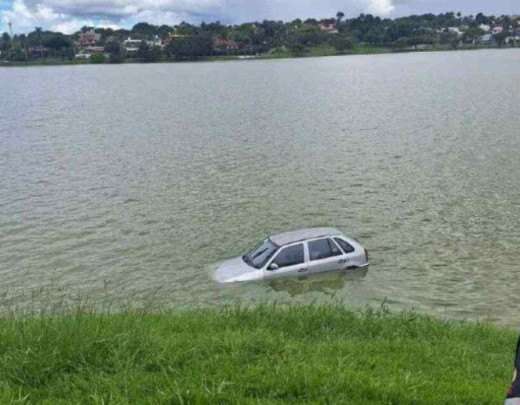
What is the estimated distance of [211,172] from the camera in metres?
35.7

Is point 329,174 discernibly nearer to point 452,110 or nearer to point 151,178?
point 151,178

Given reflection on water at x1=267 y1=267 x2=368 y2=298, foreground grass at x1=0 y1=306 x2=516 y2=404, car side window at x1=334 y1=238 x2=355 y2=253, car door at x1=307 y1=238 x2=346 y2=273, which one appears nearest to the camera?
foreground grass at x1=0 y1=306 x2=516 y2=404

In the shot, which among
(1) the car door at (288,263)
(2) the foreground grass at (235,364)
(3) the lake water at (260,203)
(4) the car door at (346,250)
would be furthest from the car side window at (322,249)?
(2) the foreground grass at (235,364)

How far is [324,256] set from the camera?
1861cm

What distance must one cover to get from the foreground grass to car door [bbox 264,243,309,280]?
25.6ft

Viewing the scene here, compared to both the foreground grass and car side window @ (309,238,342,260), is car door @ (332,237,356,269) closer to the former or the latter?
car side window @ (309,238,342,260)

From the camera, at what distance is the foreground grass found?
231 inches

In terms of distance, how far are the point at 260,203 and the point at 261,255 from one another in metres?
9.72

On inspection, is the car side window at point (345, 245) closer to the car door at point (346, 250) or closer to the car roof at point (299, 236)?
the car door at point (346, 250)

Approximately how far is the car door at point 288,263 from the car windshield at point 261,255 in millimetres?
226

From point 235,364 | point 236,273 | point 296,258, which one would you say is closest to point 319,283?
point 296,258

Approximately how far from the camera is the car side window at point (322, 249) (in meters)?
18.5

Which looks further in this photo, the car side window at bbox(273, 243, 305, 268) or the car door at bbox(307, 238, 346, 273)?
the car door at bbox(307, 238, 346, 273)

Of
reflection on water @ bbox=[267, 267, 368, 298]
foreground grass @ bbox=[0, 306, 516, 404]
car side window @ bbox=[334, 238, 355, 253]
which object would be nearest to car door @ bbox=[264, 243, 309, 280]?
reflection on water @ bbox=[267, 267, 368, 298]
